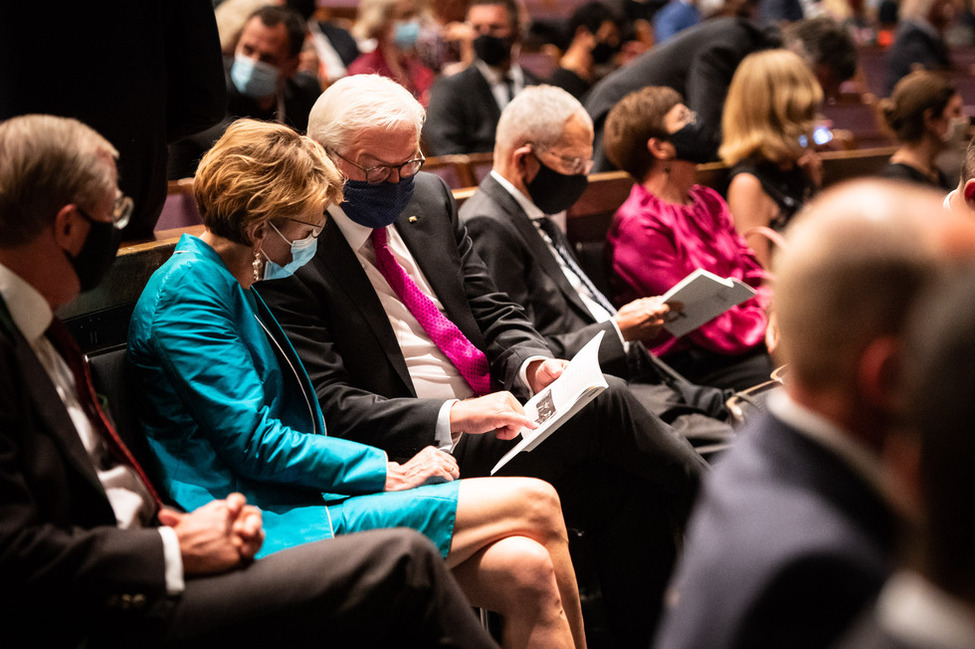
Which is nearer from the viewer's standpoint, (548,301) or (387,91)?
(387,91)

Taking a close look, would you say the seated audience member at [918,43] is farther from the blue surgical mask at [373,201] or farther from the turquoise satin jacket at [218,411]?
the turquoise satin jacket at [218,411]

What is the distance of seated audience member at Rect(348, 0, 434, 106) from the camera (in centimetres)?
550

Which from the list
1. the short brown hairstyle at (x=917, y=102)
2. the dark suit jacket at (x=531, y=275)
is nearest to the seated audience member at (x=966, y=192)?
the dark suit jacket at (x=531, y=275)

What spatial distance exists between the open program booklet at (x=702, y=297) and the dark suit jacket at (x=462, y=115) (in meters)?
2.14

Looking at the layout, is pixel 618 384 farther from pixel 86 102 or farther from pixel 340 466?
pixel 86 102

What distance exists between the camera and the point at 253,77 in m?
3.92

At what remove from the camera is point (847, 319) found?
96 centimetres

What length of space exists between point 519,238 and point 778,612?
6.84ft

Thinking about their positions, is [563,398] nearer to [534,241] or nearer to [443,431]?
[443,431]

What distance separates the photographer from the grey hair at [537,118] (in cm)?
302

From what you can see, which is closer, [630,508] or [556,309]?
[630,508]

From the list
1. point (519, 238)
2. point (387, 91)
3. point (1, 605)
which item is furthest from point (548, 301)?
point (1, 605)

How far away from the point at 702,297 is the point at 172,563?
6.21 feet

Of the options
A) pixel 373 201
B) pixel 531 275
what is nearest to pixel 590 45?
pixel 531 275
